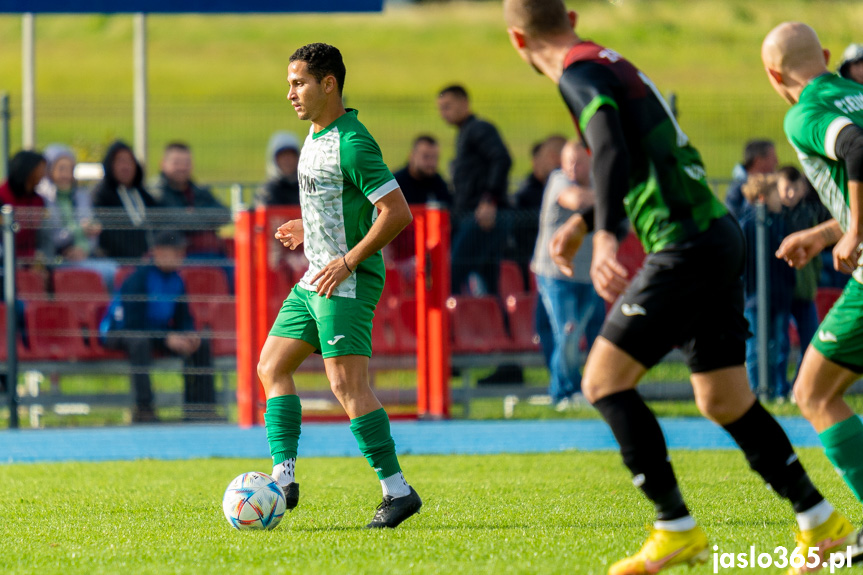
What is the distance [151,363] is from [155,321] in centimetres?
38

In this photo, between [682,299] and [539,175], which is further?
[539,175]

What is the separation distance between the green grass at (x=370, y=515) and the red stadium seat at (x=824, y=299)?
2.90m

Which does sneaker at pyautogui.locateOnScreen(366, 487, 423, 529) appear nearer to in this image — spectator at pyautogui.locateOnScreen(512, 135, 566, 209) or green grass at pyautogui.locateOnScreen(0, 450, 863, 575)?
green grass at pyautogui.locateOnScreen(0, 450, 863, 575)

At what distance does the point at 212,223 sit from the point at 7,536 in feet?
19.3

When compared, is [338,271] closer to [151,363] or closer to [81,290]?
[151,363]

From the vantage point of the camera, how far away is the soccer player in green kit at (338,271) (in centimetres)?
580

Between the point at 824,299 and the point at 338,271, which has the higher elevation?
the point at 338,271

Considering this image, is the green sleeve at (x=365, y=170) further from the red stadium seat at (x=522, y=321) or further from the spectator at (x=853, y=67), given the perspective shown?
the red stadium seat at (x=522, y=321)

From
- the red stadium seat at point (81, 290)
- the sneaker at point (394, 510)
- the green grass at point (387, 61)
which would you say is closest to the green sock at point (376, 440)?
the sneaker at point (394, 510)

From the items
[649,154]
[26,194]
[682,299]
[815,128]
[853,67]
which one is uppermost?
[853,67]

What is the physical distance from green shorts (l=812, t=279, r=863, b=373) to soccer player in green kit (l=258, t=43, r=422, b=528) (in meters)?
1.98

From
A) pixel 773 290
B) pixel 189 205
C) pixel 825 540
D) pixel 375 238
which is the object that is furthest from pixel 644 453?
pixel 189 205

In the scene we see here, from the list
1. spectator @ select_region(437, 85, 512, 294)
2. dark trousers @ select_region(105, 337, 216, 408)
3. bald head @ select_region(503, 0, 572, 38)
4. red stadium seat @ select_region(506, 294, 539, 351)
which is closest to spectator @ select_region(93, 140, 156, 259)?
dark trousers @ select_region(105, 337, 216, 408)

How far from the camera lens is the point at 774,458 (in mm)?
4531
